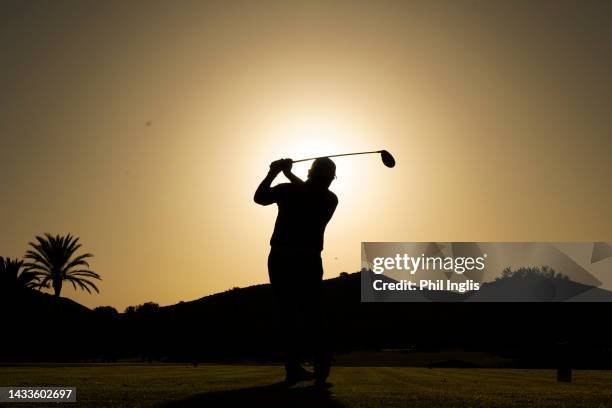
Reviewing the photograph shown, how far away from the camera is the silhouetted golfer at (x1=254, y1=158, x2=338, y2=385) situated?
10391 millimetres

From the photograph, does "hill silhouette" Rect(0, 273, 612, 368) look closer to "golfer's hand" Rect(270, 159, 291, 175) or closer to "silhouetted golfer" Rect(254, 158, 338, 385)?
"silhouetted golfer" Rect(254, 158, 338, 385)

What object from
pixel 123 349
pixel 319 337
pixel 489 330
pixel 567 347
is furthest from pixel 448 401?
pixel 489 330

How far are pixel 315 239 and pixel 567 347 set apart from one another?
9.76 m

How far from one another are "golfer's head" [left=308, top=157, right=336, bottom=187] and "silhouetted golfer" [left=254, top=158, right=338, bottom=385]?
0.30 m

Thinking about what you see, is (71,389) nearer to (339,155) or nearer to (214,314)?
(339,155)

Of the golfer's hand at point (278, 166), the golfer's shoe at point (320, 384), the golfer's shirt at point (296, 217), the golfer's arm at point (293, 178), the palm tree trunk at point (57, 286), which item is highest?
the palm tree trunk at point (57, 286)

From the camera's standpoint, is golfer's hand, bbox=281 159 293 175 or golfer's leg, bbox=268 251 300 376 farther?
golfer's hand, bbox=281 159 293 175

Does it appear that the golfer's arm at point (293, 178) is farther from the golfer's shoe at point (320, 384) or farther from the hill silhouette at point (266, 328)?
the hill silhouette at point (266, 328)

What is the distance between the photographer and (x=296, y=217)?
10.5 metres

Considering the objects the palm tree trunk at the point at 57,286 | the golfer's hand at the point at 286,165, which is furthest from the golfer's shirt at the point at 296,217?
the palm tree trunk at the point at 57,286

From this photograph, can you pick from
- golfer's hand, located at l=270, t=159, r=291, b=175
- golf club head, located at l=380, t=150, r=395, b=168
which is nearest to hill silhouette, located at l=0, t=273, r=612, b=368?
golf club head, located at l=380, t=150, r=395, b=168

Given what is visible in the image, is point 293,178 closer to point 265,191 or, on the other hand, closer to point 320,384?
point 265,191

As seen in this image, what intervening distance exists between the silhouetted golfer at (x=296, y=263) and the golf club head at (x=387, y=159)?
2.34m

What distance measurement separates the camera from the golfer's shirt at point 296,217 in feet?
34.3
